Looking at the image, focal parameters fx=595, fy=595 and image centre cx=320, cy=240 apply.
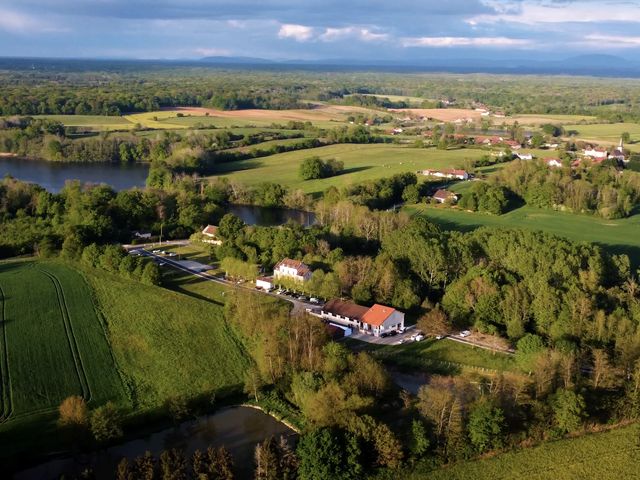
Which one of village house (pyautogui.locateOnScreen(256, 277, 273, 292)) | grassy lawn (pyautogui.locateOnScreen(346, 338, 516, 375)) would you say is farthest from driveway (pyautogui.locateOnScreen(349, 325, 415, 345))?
village house (pyautogui.locateOnScreen(256, 277, 273, 292))

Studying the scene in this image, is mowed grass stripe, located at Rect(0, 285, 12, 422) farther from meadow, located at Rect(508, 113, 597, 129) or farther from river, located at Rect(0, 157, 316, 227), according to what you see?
meadow, located at Rect(508, 113, 597, 129)

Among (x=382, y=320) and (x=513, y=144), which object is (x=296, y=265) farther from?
(x=513, y=144)

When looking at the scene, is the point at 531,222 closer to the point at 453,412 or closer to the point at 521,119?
the point at 453,412

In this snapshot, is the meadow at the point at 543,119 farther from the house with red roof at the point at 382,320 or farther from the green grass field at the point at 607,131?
the house with red roof at the point at 382,320

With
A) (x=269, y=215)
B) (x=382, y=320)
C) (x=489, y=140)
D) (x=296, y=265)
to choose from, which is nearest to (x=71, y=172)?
(x=269, y=215)

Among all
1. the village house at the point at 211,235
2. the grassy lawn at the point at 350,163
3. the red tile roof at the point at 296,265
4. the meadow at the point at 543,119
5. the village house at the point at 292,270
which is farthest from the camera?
the meadow at the point at 543,119

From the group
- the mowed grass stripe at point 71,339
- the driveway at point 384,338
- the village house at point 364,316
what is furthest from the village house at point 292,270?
the mowed grass stripe at point 71,339
